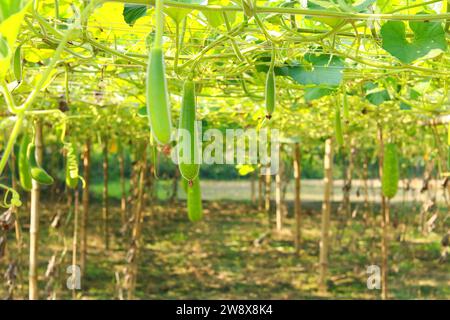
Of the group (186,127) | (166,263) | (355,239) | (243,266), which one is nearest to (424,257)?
(355,239)

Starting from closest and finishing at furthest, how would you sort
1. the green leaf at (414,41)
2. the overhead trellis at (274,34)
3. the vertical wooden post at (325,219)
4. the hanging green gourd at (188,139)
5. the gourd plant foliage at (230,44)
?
the hanging green gourd at (188,139) → the gourd plant foliage at (230,44) → the overhead trellis at (274,34) → the green leaf at (414,41) → the vertical wooden post at (325,219)

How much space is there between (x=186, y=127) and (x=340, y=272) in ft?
19.5

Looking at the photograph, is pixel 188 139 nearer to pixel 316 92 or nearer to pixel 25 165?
pixel 316 92

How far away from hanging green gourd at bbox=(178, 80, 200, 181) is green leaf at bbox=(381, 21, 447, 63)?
488 mm

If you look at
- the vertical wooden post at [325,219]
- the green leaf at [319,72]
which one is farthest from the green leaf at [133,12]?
the vertical wooden post at [325,219]

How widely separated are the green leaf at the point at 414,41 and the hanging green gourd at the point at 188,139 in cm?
49

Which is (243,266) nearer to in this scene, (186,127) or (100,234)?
(100,234)

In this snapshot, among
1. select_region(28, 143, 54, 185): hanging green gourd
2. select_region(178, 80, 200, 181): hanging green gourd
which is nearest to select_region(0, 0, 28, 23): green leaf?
select_region(178, 80, 200, 181): hanging green gourd

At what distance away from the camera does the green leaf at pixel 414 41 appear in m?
1.23

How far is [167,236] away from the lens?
8578mm

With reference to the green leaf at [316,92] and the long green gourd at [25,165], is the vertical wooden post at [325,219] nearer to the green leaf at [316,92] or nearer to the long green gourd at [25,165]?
the green leaf at [316,92]

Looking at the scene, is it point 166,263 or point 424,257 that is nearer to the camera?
point 166,263

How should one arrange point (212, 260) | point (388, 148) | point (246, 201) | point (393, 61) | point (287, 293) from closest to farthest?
1. point (393, 61)
2. point (388, 148)
3. point (287, 293)
4. point (212, 260)
5. point (246, 201)

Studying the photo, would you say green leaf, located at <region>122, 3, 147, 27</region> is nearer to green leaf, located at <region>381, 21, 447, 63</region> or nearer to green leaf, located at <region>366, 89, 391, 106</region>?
green leaf, located at <region>381, 21, 447, 63</region>
